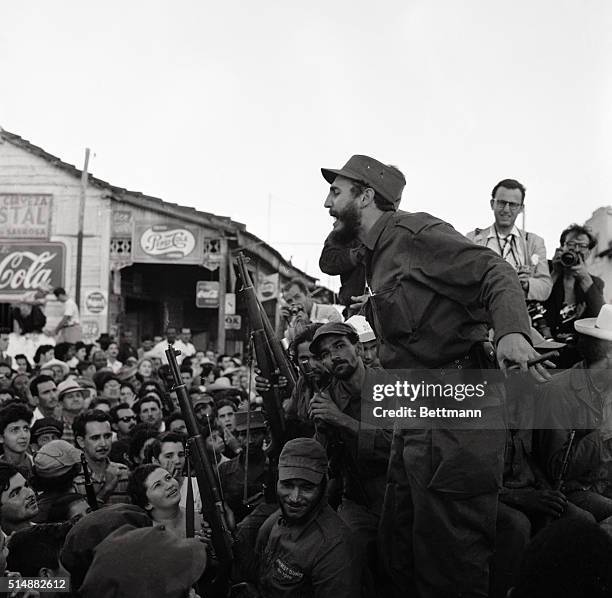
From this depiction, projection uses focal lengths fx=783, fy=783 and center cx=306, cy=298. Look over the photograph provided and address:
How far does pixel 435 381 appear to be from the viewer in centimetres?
308

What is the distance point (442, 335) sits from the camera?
3.06m

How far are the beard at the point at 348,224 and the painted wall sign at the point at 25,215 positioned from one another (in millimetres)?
18782

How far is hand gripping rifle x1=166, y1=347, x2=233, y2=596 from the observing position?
4012mm

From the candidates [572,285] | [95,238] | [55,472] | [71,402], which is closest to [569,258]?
[572,285]

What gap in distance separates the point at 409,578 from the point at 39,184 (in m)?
19.8

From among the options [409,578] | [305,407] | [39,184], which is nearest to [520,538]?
[409,578]

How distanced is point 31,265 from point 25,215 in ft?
4.64

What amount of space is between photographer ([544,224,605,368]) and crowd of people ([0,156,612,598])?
0.01 metres

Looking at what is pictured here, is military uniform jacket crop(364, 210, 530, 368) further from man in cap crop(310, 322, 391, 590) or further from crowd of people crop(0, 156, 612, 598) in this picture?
man in cap crop(310, 322, 391, 590)

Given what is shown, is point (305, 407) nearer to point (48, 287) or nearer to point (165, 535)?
point (165, 535)

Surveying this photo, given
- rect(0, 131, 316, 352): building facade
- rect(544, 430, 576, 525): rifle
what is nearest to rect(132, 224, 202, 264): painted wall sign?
rect(0, 131, 316, 352): building facade

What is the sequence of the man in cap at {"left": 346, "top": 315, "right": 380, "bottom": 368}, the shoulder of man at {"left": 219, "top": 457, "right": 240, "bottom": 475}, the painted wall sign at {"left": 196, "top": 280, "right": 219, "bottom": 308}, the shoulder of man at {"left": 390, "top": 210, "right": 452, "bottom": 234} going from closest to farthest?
the shoulder of man at {"left": 390, "top": 210, "right": 452, "bottom": 234}, the shoulder of man at {"left": 219, "top": 457, "right": 240, "bottom": 475}, the man in cap at {"left": 346, "top": 315, "right": 380, "bottom": 368}, the painted wall sign at {"left": 196, "top": 280, "right": 219, "bottom": 308}

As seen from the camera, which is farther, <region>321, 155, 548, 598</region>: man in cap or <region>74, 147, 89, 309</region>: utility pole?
<region>74, 147, 89, 309</region>: utility pole

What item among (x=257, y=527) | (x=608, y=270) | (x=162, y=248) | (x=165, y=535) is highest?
(x=162, y=248)
